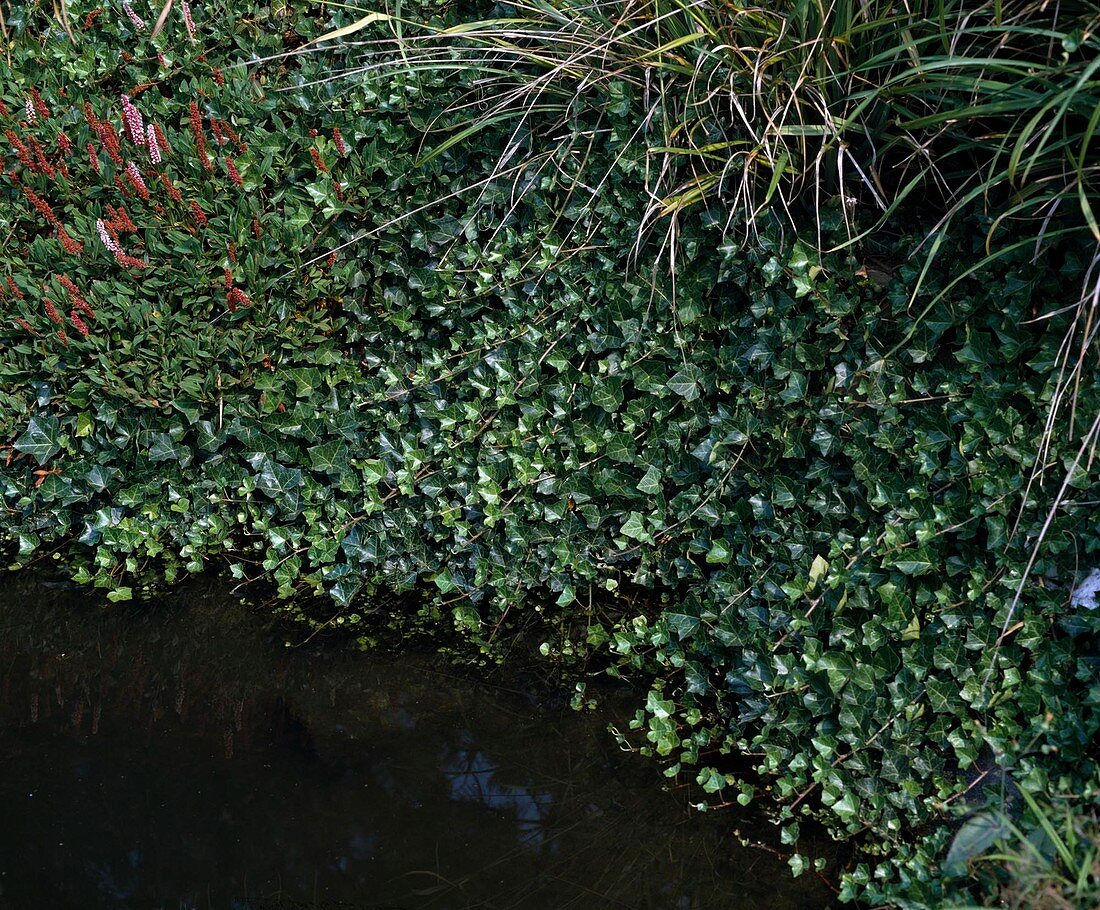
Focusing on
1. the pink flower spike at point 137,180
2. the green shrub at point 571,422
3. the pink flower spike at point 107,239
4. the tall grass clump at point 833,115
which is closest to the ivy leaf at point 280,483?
the green shrub at point 571,422

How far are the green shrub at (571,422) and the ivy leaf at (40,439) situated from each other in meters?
0.01

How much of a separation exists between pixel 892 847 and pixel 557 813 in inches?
35.1

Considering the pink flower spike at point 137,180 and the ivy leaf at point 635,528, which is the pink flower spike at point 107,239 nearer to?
the pink flower spike at point 137,180

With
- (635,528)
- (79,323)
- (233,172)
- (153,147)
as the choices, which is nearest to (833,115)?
(635,528)

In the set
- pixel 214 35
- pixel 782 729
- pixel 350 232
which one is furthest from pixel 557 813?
pixel 214 35

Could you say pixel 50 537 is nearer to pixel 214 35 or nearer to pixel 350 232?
pixel 350 232

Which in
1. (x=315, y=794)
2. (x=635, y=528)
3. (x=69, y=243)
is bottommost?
(x=315, y=794)

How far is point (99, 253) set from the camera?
378cm

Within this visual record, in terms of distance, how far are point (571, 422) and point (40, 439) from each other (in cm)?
204

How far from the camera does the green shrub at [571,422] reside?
263 cm

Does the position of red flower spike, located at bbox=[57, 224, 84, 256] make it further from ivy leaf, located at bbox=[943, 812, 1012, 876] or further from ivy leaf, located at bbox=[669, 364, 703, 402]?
ivy leaf, located at bbox=[943, 812, 1012, 876]

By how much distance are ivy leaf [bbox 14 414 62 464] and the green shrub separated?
1cm

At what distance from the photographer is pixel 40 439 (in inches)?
151

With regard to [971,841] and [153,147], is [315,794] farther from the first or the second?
[153,147]
